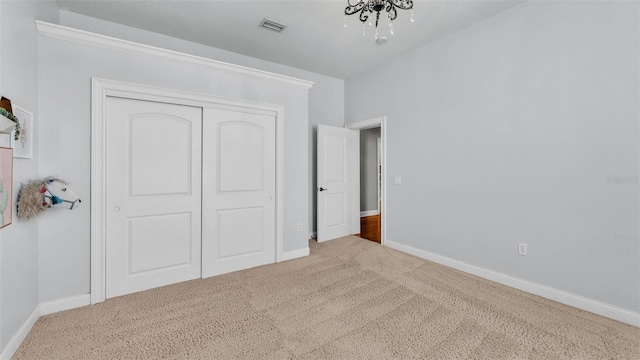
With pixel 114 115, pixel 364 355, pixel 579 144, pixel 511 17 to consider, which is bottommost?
pixel 364 355

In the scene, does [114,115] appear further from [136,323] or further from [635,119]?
[635,119]

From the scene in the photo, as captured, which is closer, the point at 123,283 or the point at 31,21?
the point at 31,21

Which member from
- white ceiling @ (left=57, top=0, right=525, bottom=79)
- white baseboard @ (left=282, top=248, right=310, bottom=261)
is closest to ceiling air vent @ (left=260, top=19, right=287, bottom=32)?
white ceiling @ (left=57, top=0, right=525, bottom=79)

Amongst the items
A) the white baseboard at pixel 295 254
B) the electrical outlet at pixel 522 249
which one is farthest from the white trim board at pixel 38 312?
the electrical outlet at pixel 522 249

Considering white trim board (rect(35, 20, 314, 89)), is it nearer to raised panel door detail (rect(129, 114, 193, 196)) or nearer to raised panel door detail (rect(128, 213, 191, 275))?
raised panel door detail (rect(129, 114, 193, 196))

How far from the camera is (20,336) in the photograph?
176cm

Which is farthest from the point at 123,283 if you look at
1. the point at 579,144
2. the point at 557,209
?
the point at 579,144

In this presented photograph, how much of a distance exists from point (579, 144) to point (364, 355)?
252cm

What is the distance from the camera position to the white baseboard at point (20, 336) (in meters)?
1.59

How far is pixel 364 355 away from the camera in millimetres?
1668

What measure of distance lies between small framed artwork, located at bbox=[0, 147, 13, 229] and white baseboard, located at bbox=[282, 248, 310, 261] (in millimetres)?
2425

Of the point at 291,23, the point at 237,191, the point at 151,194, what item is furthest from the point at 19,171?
the point at 291,23

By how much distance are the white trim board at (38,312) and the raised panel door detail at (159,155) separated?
0.99 metres

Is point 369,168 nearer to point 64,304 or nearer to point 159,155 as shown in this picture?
point 159,155
